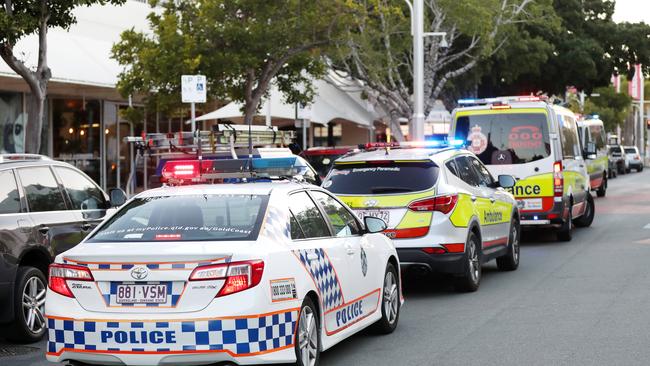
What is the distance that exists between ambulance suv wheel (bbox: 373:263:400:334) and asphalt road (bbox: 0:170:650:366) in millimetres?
99

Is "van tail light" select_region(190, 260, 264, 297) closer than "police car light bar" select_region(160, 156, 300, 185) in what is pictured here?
Yes

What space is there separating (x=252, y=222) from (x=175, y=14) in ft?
60.1

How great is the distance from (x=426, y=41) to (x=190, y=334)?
123 ft

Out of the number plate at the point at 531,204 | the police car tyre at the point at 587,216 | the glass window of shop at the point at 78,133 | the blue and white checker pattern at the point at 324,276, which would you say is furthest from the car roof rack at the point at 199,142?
the glass window of shop at the point at 78,133

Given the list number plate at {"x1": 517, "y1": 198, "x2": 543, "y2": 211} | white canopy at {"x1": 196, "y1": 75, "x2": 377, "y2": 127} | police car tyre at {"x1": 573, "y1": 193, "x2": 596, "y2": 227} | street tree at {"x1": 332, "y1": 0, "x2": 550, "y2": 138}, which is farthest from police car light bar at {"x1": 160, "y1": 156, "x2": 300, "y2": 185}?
street tree at {"x1": 332, "y1": 0, "x2": 550, "y2": 138}

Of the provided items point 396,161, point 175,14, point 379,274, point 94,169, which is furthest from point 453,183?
point 94,169

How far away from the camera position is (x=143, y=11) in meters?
32.0

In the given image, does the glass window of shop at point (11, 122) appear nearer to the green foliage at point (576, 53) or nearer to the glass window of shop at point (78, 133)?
the glass window of shop at point (78, 133)

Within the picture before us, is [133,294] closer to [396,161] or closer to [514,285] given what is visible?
[396,161]

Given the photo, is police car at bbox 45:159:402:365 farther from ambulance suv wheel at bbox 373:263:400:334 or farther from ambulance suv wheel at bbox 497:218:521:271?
ambulance suv wheel at bbox 497:218:521:271

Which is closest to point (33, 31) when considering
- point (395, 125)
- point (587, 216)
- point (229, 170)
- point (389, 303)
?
point (229, 170)

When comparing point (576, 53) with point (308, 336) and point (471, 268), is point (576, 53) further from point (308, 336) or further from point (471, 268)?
point (308, 336)

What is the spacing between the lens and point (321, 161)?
2203 centimetres

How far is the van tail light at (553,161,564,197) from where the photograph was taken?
18625mm
